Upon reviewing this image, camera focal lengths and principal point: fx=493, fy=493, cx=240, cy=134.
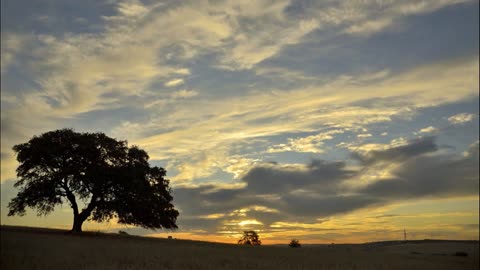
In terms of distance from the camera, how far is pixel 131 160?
5253 centimetres

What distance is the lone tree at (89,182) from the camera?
49.4 metres

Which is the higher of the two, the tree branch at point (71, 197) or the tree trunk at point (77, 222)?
the tree branch at point (71, 197)

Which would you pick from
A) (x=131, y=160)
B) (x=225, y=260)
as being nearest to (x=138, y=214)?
(x=131, y=160)

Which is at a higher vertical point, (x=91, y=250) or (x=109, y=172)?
(x=109, y=172)

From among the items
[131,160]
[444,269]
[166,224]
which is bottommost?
[444,269]

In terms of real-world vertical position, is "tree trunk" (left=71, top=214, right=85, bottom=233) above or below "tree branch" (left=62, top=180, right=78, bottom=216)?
below

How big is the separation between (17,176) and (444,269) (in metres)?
41.2

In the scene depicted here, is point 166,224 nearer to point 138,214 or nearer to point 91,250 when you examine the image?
point 138,214

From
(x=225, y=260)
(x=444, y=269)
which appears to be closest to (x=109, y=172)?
(x=225, y=260)

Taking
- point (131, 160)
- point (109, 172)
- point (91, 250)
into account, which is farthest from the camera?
point (131, 160)

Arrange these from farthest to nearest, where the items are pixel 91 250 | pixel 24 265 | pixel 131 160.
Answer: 1. pixel 131 160
2. pixel 91 250
3. pixel 24 265

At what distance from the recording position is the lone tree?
49375mm

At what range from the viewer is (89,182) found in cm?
4956

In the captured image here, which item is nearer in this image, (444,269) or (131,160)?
(444,269)
